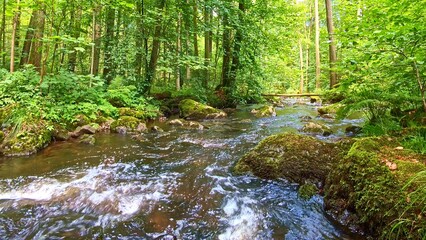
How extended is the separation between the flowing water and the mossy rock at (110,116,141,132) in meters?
2.30

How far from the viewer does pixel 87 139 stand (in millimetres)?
7246

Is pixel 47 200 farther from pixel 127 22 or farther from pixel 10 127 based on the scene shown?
pixel 127 22

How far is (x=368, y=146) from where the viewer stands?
3512 millimetres

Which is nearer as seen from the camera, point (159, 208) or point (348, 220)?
point (348, 220)

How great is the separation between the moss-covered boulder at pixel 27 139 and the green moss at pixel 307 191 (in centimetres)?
579

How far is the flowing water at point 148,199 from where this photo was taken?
3.15 m

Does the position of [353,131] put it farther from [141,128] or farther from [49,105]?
[49,105]

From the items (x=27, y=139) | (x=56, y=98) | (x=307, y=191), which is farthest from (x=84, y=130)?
(x=307, y=191)

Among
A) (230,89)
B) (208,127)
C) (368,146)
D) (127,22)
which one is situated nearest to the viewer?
(368,146)

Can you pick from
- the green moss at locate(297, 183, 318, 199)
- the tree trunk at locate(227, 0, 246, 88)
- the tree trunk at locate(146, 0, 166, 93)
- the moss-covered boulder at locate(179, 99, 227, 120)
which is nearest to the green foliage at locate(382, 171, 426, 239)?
the green moss at locate(297, 183, 318, 199)

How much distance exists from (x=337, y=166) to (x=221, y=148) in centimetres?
311

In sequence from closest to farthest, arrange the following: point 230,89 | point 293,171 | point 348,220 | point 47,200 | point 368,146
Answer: point 348,220, point 368,146, point 47,200, point 293,171, point 230,89

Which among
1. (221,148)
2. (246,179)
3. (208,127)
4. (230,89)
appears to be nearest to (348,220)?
(246,179)

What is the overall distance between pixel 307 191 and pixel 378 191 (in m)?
1.24
